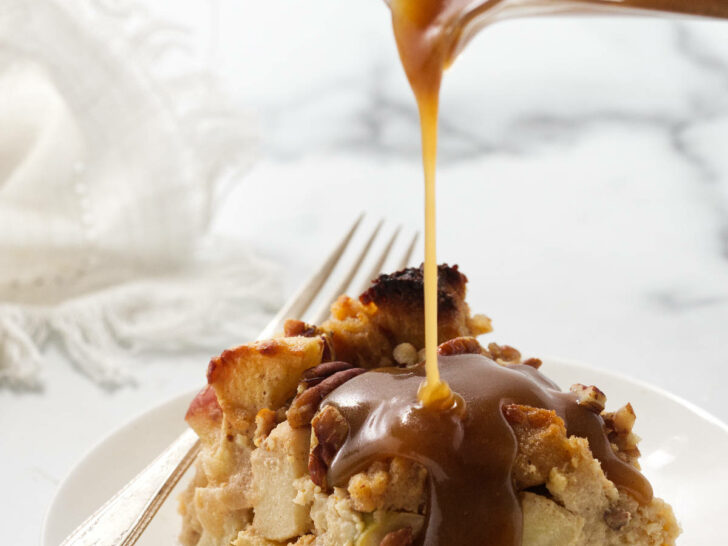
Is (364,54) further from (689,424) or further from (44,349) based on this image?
(689,424)

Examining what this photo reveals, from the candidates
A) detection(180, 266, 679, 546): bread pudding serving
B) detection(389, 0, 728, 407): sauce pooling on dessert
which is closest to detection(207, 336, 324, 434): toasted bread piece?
detection(180, 266, 679, 546): bread pudding serving

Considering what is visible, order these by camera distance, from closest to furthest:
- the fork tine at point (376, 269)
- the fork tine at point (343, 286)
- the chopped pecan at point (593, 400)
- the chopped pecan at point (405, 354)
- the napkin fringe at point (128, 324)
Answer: the chopped pecan at point (593, 400) → the chopped pecan at point (405, 354) → the fork tine at point (343, 286) → the fork tine at point (376, 269) → the napkin fringe at point (128, 324)

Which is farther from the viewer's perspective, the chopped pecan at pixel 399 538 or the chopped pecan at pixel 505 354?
the chopped pecan at pixel 505 354

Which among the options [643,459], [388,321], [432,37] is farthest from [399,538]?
[643,459]

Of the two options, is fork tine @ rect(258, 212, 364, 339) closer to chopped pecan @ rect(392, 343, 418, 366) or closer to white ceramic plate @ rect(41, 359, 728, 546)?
white ceramic plate @ rect(41, 359, 728, 546)

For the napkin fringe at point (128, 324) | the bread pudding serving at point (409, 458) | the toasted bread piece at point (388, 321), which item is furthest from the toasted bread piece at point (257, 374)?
the napkin fringe at point (128, 324)

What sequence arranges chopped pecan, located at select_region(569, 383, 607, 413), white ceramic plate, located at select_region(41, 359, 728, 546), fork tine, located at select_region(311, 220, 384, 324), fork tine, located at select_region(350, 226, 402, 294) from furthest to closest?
fork tine, located at select_region(350, 226, 402, 294) → fork tine, located at select_region(311, 220, 384, 324) → white ceramic plate, located at select_region(41, 359, 728, 546) → chopped pecan, located at select_region(569, 383, 607, 413)

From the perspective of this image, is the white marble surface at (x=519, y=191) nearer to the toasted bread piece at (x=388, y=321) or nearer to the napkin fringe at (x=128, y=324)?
the napkin fringe at (x=128, y=324)
